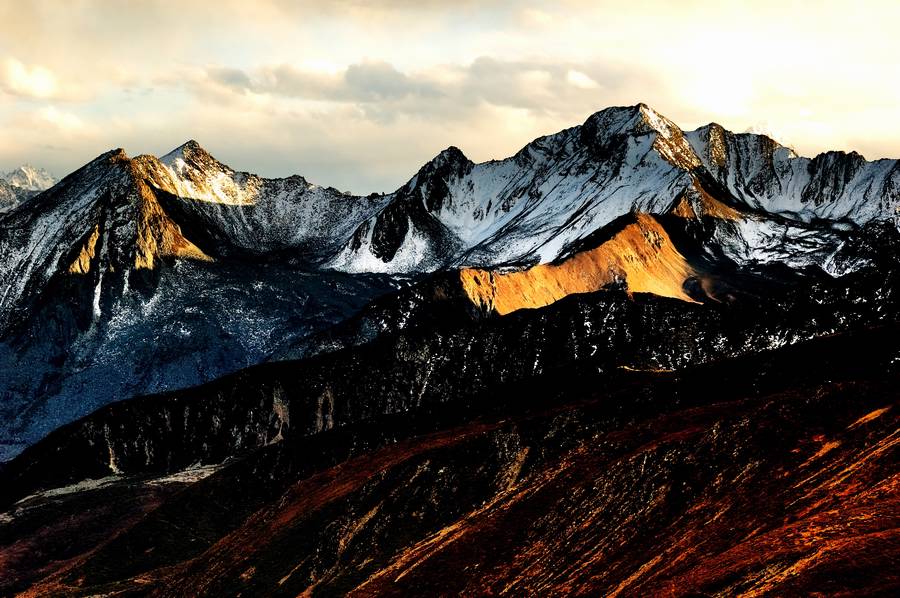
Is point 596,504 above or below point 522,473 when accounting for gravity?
below

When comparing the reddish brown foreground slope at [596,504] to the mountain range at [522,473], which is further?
the mountain range at [522,473]

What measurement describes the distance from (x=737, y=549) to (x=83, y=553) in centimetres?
8420

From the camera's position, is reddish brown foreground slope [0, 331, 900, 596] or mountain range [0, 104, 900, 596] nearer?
reddish brown foreground slope [0, 331, 900, 596]

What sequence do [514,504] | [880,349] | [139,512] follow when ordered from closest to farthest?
[514,504], [880,349], [139,512]

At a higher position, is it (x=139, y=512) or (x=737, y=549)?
(x=139, y=512)

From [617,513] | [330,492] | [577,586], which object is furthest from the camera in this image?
[330,492]

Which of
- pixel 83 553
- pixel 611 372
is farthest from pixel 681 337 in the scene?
pixel 83 553

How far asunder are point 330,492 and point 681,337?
53636 millimetres

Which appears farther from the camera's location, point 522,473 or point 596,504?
point 522,473

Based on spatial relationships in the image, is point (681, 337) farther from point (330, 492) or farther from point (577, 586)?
point (577, 586)

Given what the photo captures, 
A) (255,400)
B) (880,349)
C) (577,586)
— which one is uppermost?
(255,400)

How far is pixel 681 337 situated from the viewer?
131m

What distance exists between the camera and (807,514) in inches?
2127

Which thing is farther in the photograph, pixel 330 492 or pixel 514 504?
pixel 330 492
